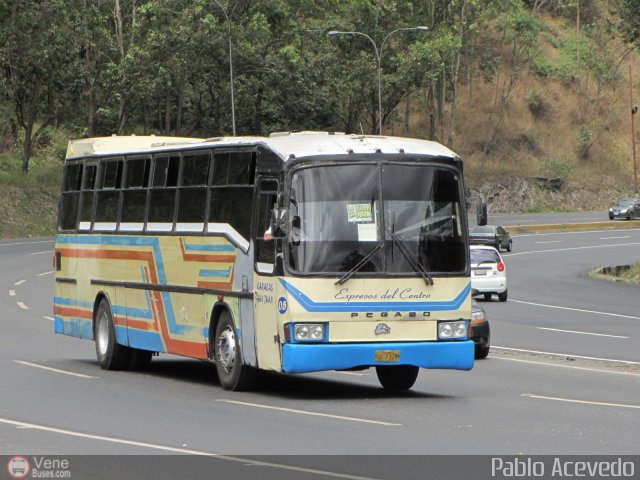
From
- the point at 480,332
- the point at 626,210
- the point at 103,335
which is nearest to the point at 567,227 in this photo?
the point at 626,210

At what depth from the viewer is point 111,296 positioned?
20141mm

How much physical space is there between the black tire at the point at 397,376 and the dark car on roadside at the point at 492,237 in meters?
45.5

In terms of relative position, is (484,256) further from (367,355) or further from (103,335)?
(367,355)

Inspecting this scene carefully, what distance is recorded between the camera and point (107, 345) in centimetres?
2002

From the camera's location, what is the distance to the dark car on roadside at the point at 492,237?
62719mm


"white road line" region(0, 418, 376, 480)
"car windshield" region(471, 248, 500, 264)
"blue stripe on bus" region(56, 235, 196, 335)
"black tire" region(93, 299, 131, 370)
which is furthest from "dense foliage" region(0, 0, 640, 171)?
"white road line" region(0, 418, 376, 480)

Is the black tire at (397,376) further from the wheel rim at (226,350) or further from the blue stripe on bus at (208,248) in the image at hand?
the blue stripe on bus at (208,248)

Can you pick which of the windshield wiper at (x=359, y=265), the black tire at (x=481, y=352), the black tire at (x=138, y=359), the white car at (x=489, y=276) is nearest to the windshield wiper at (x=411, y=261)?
the windshield wiper at (x=359, y=265)

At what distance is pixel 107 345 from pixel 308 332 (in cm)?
569

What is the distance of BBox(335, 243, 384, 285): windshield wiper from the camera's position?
1521cm

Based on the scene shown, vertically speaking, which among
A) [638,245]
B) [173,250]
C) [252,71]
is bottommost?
[638,245]
